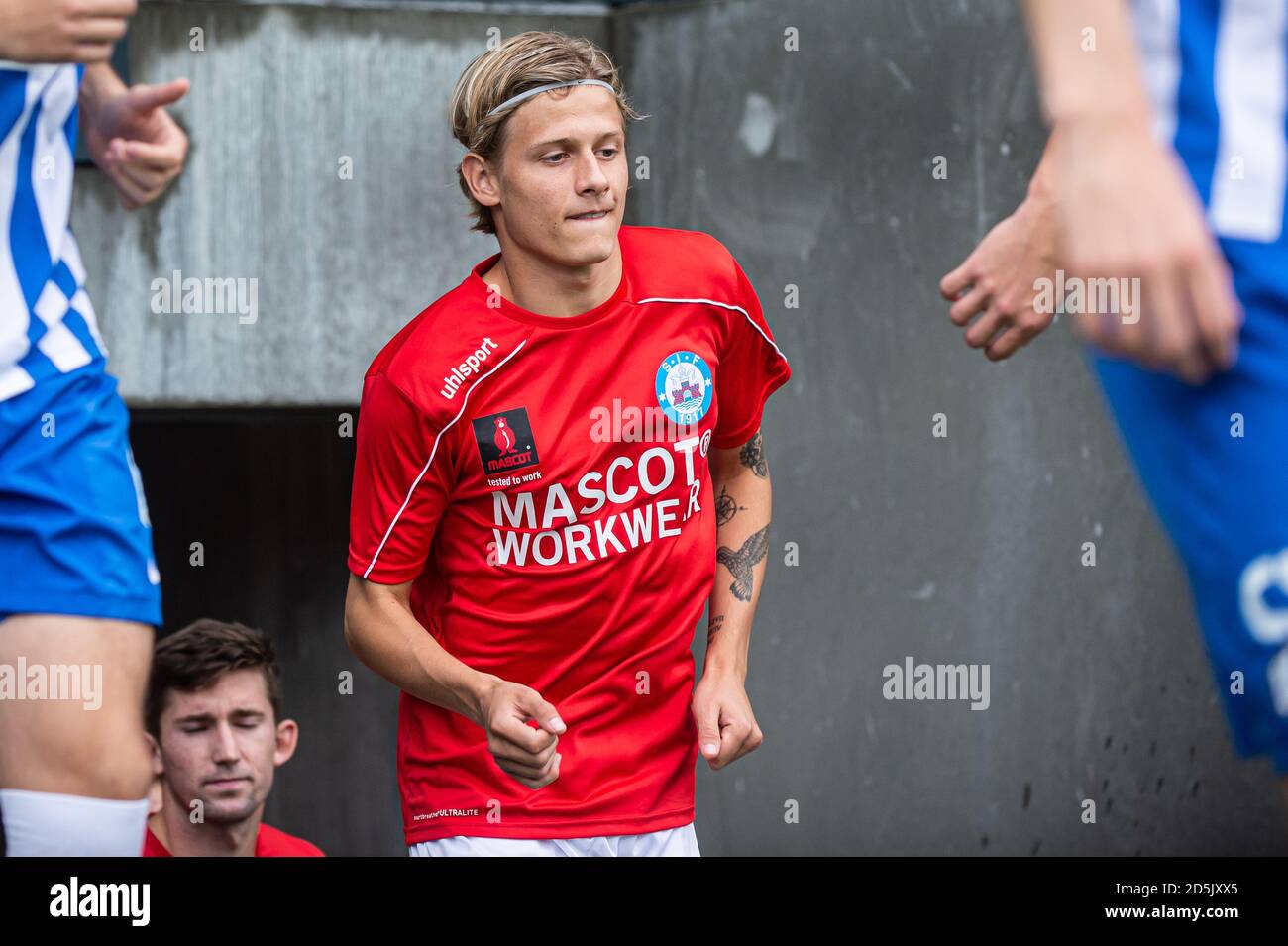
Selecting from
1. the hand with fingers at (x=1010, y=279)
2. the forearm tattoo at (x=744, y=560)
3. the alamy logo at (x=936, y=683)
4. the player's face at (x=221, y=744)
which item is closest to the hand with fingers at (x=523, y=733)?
the forearm tattoo at (x=744, y=560)

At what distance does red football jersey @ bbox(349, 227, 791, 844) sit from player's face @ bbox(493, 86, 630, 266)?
0.14m

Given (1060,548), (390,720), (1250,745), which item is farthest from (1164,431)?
(390,720)

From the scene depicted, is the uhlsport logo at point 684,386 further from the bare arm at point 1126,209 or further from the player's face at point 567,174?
the bare arm at point 1126,209

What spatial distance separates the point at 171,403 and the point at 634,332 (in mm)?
1990

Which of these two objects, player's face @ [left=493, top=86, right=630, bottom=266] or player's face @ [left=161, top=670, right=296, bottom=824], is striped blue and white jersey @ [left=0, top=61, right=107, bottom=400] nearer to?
player's face @ [left=493, top=86, right=630, bottom=266]

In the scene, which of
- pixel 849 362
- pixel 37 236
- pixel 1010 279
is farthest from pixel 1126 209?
pixel 849 362

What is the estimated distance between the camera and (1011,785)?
15.0 feet

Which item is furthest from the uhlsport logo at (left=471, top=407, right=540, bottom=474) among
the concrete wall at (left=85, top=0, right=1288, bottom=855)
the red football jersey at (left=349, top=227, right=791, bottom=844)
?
the concrete wall at (left=85, top=0, right=1288, bottom=855)

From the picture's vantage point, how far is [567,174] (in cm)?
298

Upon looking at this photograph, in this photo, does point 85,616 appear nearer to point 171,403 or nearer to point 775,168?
point 171,403

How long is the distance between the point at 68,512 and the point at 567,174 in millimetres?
1030

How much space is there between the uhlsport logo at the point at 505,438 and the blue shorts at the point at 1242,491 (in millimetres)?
1439

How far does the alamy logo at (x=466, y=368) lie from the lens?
2936mm
